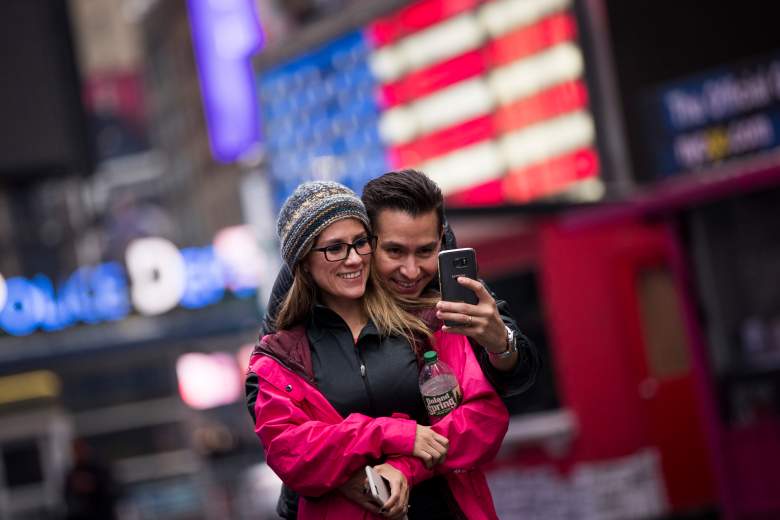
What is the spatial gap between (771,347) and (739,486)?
3.59 ft

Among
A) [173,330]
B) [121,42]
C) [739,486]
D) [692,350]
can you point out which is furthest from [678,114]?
[121,42]

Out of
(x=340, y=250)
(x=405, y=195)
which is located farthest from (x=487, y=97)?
(x=340, y=250)

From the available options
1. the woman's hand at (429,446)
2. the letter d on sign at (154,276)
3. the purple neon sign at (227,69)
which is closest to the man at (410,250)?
the woman's hand at (429,446)

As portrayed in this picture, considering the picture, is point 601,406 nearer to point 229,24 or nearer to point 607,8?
point 607,8

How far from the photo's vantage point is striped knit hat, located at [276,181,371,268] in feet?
12.0

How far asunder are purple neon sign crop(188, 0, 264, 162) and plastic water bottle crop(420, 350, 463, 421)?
23.8 metres

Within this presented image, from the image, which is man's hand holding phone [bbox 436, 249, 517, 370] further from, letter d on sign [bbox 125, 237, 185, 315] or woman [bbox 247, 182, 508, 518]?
letter d on sign [bbox 125, 237, 185, 315]

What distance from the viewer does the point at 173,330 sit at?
82.4 feet

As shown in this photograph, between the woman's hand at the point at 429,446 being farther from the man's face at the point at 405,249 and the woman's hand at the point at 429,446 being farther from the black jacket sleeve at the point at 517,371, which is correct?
the man's face at the point at 405,249

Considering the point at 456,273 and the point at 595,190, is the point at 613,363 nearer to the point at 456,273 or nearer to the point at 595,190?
the point at 595,190

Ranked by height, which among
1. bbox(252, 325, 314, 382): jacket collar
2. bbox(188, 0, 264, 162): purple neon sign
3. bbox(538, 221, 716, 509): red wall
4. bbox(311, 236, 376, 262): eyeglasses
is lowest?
bbox(538, 221, 716, 509): red wall

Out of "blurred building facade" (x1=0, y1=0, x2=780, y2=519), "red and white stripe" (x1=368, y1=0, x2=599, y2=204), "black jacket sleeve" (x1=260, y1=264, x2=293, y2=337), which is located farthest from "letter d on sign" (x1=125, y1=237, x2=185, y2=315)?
"black jacket sleeve" (x1=260, y1=264, x2=293, y2=337)

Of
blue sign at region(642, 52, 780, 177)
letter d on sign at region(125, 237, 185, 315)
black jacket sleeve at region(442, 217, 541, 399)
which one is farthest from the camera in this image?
letter d on sign at region(125, 237, 185, 315)

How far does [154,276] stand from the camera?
1020 inches
